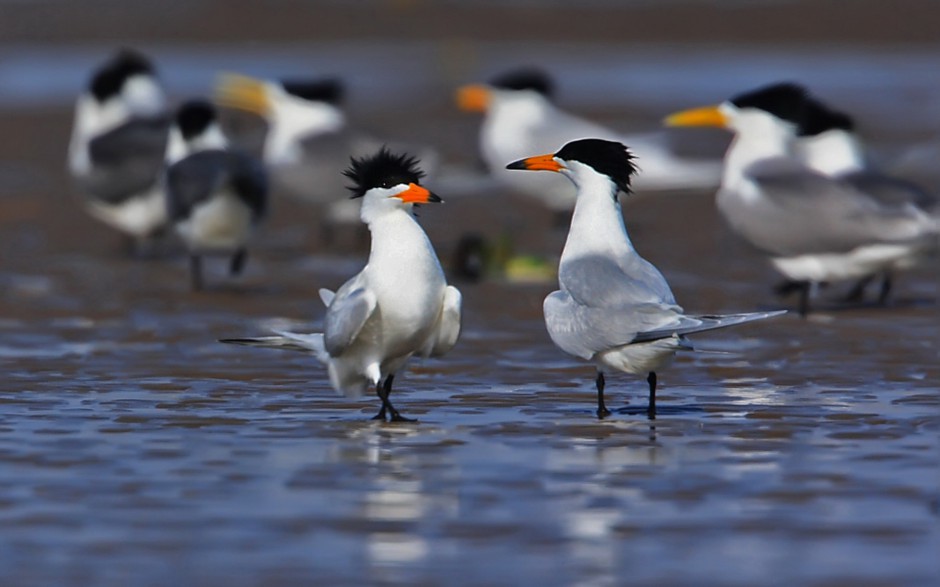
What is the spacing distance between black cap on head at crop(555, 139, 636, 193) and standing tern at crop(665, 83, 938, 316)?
2600 millimetres

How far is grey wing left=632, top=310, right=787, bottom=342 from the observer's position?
6.55 meters

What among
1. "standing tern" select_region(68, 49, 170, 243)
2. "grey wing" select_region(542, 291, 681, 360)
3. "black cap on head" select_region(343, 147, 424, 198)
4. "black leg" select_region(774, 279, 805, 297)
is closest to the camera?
"grey wing" select_region(542, 291, 681, 360)

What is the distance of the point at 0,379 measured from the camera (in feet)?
26.1

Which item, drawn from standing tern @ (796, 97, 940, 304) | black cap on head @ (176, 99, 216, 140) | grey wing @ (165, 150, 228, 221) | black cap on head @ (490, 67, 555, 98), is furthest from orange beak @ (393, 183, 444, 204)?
black cap on head @ (490, 67, 555, 98)

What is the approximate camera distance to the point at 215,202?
440 inches

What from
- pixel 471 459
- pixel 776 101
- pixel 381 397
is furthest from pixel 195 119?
pixel 471 459

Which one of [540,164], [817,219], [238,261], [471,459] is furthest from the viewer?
[238,261]

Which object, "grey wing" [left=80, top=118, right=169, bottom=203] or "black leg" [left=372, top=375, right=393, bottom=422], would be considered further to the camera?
"grey wing" [left=80, top=118, right=169, bottom=203]

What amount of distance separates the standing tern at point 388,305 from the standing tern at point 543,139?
254 inches

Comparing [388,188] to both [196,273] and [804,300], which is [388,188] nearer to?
[804,300]

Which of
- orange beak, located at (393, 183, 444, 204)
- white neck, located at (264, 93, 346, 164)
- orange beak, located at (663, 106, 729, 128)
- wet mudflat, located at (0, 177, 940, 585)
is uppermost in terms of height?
white neck, located at (264, 93, 346, 164)

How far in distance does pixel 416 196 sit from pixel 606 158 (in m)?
0.70

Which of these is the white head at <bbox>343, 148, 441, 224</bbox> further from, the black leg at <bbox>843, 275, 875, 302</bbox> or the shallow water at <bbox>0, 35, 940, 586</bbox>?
the black leg at <bbox>843, 275, 875, 302</bbox>

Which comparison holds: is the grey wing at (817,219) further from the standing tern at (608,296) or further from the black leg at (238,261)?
the black leg at (238,261)
